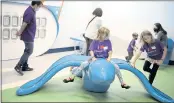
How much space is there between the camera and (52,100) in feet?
10.1

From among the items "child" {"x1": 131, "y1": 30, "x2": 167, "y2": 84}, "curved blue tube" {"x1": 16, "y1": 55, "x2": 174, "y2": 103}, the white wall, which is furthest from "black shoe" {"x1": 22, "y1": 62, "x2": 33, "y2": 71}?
the white wall

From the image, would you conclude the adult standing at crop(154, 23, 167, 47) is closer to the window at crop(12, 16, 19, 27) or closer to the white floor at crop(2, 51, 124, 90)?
the white floor at crop(2, 51, 124, 90)

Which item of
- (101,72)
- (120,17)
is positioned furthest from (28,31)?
(120,17)

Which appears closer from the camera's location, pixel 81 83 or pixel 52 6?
pixel 81 83

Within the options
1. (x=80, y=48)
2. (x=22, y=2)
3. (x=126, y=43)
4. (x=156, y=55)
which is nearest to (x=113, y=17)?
(x=126, y=43)

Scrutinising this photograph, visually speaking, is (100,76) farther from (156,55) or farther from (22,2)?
(22,2)

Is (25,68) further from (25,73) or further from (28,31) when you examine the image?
(28,31)

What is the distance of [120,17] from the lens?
733 cm

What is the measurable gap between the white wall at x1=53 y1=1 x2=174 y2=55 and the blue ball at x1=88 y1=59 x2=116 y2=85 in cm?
365

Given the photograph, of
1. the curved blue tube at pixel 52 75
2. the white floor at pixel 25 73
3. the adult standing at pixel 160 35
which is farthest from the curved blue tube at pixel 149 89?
the adult standing at pixel 160 35

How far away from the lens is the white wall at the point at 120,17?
6.46m

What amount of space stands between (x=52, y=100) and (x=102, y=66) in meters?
0.80

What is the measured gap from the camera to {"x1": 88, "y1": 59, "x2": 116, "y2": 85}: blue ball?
9.62 ft

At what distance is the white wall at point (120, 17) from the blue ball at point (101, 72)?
3.65 meters
